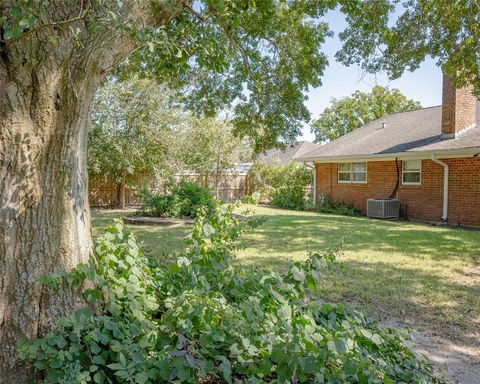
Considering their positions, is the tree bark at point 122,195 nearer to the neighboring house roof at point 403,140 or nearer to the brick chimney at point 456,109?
the neighboring house roof at point 403,140

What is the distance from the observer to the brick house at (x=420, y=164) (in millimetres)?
13062

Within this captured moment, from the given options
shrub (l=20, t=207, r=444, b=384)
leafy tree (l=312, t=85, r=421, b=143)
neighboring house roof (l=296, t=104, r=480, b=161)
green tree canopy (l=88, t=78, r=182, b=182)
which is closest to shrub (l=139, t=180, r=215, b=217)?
green tree canopy (l=88, t=78, r=182, b=182)

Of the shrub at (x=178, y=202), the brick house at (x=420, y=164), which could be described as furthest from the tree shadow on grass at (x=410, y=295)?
the brick house at (x=420, y=164)

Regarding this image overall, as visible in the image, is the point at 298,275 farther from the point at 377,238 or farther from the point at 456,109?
the point at 456,109

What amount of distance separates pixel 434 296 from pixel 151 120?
1427 centimetres

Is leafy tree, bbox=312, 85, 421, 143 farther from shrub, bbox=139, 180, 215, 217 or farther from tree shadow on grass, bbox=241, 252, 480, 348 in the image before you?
tree shadow on grass, bbox=241, 252, 480, 348

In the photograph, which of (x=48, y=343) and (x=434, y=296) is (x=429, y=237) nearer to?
(x=434, y=296)

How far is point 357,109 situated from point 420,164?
27237 millimetres

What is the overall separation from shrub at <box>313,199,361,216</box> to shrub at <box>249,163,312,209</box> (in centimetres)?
123

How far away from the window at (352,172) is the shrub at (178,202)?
704 centimetres

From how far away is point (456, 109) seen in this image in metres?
14.0

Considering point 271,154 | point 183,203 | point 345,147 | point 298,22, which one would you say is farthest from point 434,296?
point 271,154

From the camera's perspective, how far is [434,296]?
208 inches

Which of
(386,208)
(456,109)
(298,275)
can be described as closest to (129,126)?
(386,208)
